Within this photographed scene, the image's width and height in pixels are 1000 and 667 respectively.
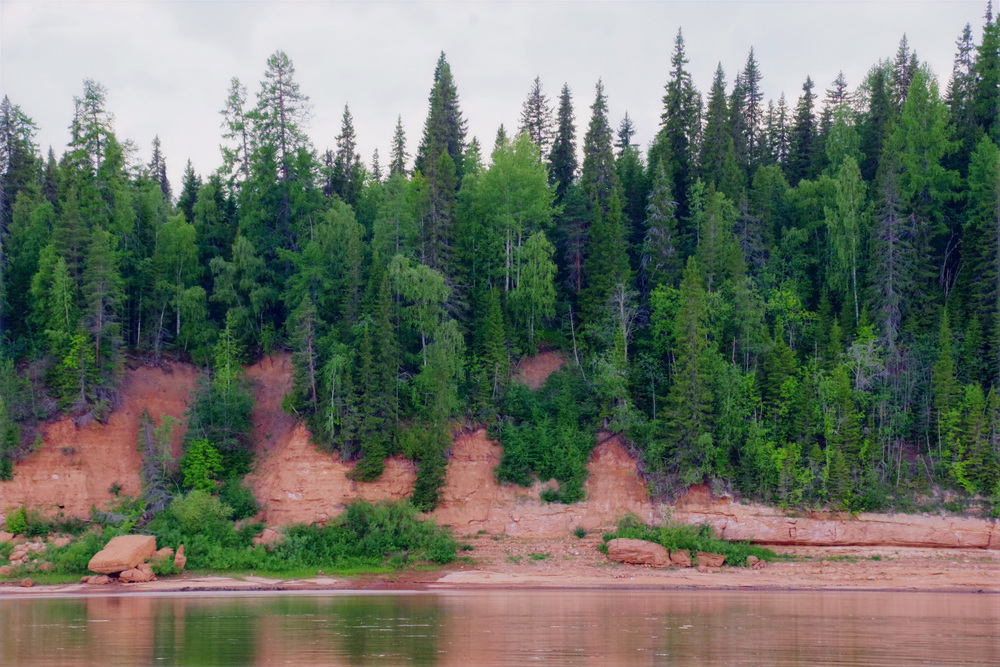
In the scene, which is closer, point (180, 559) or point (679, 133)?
point (180, 559)

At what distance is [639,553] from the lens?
46719mm

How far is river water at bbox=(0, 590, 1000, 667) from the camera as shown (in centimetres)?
2556

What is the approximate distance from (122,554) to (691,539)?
27.0m

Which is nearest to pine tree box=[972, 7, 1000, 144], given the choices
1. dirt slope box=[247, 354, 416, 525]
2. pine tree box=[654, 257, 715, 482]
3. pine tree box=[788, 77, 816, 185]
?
pine tree box=[788, 77, 816, 185]

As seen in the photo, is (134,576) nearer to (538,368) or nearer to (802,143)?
(538,368)

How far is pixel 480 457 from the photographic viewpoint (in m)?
52.3

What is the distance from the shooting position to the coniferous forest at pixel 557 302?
2013 inches

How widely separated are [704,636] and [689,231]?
40.1 meters

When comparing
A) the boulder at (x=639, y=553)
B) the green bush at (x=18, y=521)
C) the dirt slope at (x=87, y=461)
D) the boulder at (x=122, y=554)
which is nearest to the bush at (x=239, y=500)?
the boulder at (x=122, y=554)

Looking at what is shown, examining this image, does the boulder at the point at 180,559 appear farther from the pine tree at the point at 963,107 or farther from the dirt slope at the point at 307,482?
the pine tree at the point at 963,107

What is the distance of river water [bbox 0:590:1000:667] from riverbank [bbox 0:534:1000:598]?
1.68 meters

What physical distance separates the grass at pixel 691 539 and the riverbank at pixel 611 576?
2.55 ft

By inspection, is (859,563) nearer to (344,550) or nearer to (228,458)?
(344,550)

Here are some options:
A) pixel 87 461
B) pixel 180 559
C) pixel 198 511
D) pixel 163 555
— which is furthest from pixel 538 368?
pixel 87 461
